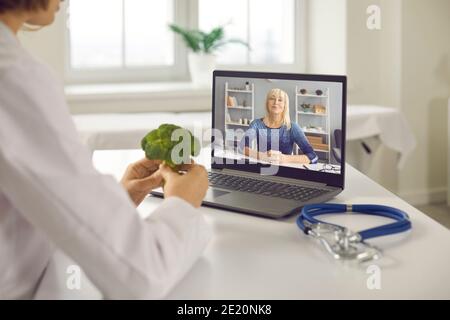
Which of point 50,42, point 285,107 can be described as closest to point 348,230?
point 285,107

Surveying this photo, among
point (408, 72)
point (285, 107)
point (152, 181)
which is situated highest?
point (408, 72)

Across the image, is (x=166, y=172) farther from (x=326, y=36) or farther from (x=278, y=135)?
(x=326, y=36)

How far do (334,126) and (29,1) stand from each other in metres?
0.76

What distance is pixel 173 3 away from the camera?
4.00 metres

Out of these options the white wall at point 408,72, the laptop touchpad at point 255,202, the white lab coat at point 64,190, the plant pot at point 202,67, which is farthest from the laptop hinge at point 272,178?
the white wall at point 408,72

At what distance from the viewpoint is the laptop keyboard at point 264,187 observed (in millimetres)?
1542

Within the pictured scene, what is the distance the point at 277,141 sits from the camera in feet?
5.36

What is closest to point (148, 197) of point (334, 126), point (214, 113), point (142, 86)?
point (214, 113)

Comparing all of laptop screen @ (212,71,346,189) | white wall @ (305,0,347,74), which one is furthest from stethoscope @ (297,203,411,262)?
white wall @ (305,0,347,74)

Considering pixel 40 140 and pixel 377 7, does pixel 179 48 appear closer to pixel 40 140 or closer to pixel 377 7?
pixel 377 7

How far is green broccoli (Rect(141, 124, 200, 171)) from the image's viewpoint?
4.24ft

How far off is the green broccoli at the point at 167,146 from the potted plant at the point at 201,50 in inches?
99.1

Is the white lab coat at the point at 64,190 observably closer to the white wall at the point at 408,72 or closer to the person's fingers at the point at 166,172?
the person's fingers at the point at 166,172

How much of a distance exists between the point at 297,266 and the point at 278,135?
514mm
